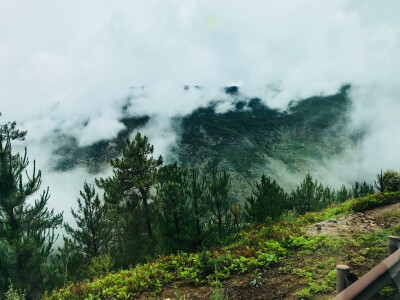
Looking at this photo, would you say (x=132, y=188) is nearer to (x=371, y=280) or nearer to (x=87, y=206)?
(x=87, y=206)

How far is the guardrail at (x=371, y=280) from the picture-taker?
2268 millimetres

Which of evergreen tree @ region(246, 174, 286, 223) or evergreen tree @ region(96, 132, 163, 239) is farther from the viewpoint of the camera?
evergreen tree @ region(96, 132, 163, 239)

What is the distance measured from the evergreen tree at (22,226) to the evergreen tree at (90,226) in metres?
7.02

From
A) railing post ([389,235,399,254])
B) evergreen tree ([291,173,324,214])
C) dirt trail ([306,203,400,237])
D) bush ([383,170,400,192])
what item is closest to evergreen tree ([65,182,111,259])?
dirt trail ([306,203,400,237])

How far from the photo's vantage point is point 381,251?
6285mm

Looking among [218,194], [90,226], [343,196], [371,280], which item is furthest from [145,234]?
[343,196]

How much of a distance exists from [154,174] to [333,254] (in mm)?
20801

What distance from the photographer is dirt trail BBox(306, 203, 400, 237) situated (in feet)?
28.8

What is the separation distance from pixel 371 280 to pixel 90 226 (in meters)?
22.9

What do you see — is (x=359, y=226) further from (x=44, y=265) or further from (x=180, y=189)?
(x=44, y=265)

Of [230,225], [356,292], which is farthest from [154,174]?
[356,292]

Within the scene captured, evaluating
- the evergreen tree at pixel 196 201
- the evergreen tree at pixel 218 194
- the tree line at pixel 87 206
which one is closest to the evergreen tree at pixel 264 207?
the tree line at pixel 87 206

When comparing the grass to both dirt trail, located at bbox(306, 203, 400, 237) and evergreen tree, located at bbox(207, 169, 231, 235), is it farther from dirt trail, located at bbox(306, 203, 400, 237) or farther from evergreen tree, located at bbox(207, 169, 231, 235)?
evergreen tree, located at bbox(207, 169, 231, 235)

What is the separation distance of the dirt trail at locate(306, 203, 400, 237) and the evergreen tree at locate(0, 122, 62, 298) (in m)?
12.3
